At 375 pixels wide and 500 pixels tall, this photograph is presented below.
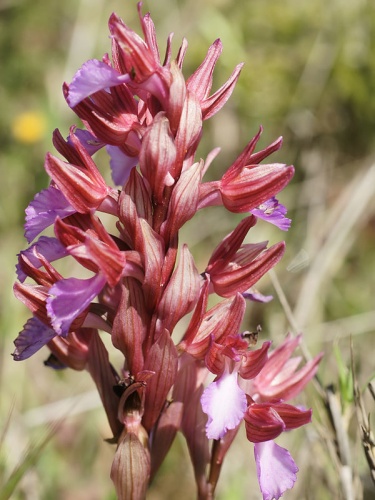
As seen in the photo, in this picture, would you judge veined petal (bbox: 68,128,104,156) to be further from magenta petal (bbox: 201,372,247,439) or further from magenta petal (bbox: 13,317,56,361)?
magenta petal (bbox: 201,372,247,439)

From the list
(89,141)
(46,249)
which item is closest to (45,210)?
(46,249)

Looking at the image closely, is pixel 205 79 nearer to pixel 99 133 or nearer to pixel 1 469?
pixel 99 133

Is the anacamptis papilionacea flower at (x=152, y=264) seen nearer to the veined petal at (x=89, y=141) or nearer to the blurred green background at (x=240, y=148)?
the veined petal at (x=89, y=141)

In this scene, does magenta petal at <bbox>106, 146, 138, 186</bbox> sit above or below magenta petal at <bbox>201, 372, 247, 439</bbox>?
above

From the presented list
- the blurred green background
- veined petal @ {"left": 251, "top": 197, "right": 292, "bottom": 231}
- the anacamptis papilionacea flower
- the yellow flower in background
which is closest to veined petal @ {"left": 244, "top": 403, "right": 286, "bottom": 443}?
the anacamptis papilionacea flower

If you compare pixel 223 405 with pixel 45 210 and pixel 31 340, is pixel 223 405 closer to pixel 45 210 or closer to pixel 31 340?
pixel 31 340

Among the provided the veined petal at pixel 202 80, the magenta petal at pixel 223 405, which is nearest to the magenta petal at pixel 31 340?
the magenta petal at pixel 223 405

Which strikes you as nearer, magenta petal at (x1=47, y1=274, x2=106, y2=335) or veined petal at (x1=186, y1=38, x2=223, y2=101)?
magenta petal at (x1=47, y1=274, x2=106, y2=335)
